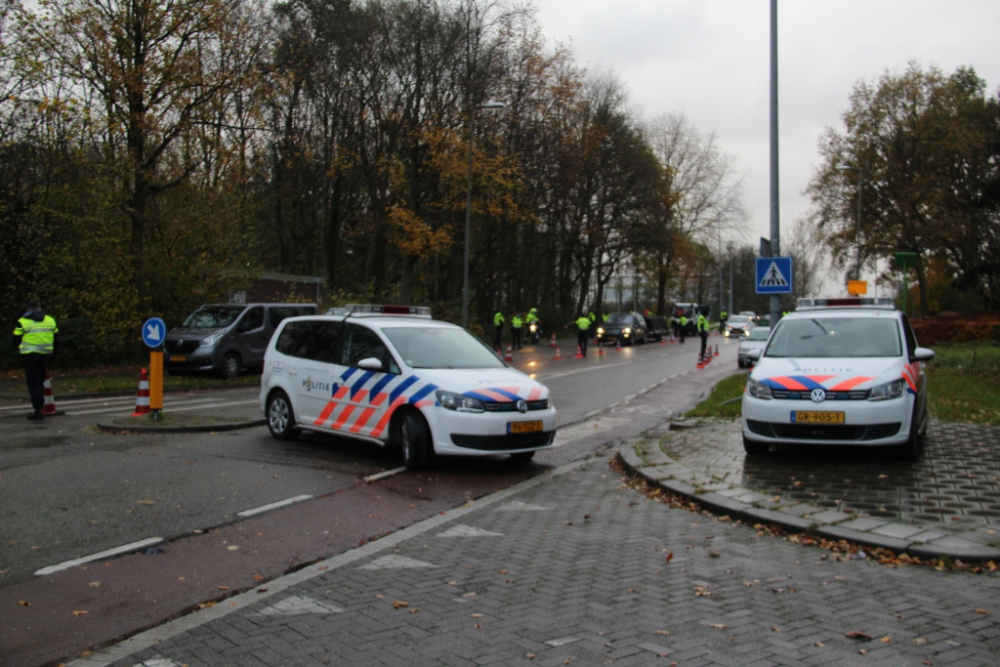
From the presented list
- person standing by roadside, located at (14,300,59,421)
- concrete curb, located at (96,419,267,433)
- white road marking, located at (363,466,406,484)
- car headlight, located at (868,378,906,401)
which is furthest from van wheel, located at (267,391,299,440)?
car headlight, located at (868,378,906,401)

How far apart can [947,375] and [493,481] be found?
55.3 ft

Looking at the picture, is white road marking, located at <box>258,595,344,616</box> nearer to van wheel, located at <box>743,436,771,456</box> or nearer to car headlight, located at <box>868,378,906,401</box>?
van wheel, located at <box>743,436,771,456</box>

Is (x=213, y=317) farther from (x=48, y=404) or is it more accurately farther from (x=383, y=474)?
(x=383, y=474)

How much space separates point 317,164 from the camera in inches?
1497

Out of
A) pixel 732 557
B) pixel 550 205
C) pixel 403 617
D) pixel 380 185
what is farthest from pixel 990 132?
pixel 403 617

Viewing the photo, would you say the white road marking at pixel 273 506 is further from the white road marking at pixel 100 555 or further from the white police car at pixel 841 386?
the white police car at pixel 841 386

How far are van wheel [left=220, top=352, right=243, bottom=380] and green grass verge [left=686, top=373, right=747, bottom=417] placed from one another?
37.6ft

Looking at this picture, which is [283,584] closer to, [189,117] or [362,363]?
[362,363]

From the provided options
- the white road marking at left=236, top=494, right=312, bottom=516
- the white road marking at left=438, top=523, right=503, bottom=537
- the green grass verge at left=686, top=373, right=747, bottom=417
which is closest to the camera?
the white road marking at left=438, top=523, right=503, bottom=537

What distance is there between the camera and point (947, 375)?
21750 mm

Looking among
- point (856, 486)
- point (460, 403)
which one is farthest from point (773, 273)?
point (460, 403)

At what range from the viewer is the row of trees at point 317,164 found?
72.5 feet

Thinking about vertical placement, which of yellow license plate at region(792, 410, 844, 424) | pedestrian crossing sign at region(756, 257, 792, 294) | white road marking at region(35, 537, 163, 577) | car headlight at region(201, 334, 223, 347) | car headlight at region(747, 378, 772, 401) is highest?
pedestrian crossing sign at region(756, 257, 792, 294)

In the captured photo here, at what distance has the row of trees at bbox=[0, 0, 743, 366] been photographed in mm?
22094
